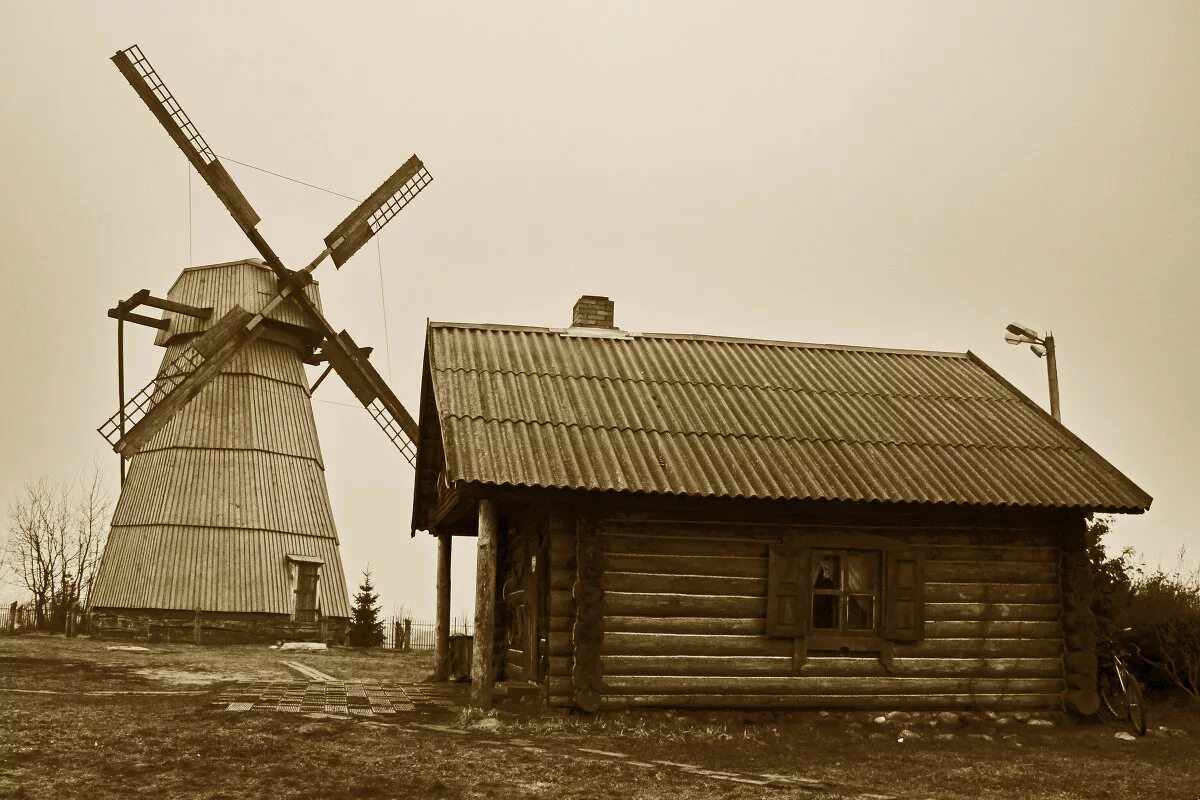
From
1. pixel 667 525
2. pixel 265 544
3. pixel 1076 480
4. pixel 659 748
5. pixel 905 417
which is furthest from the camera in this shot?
pixel 265 544

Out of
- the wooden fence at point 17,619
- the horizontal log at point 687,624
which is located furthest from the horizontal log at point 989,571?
the wooden fence at point 17,619

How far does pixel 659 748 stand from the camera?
13578 millimetres

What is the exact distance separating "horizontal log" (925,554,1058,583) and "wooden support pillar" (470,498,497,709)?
18.1 ft

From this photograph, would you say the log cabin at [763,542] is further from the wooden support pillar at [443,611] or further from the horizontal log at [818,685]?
the wooden support pillar at [443,611]

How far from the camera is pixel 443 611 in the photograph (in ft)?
73.9

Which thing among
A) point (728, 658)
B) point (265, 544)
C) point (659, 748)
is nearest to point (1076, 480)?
point (728, 658)

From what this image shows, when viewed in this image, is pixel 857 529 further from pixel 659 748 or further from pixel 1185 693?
pixel 1185 693

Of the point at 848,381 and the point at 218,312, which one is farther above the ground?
the point at 218,312

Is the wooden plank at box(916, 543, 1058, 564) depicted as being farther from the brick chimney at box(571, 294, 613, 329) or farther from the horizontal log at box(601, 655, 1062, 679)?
the brick chimney at box(571, 294, 613, 329)

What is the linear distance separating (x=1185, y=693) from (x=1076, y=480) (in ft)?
15.4

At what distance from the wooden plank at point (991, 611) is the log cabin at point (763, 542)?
0.08 feet

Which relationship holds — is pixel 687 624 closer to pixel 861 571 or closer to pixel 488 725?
pixel 861 571

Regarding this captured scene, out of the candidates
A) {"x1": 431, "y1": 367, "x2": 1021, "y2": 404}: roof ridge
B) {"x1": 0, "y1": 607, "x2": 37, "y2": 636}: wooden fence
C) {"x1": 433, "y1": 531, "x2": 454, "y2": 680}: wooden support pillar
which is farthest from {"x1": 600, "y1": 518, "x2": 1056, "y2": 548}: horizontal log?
{"x1": 0, "y1": 607, "x2": 37, "y2": 636}: wooden fence

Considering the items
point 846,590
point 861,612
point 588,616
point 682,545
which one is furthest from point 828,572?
point 588,616
